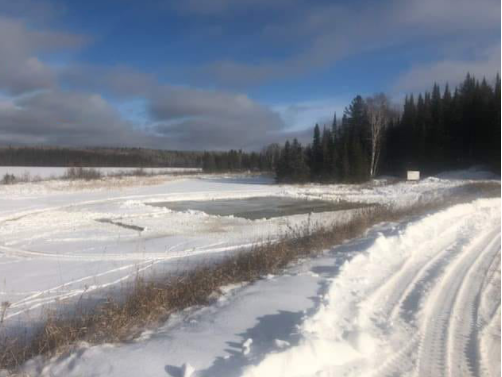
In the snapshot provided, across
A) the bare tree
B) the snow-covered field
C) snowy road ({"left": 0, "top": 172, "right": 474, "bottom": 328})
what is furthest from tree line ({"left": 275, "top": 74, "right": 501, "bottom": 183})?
the snow-covered field

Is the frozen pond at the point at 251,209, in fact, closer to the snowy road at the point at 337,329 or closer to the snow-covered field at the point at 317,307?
the snow-covered field at the point at 317,307

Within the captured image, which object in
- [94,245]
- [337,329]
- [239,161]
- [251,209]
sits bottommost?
[94,245]

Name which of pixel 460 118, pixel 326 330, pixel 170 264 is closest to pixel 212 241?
pixel 170 264

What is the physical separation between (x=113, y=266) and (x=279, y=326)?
229 inches

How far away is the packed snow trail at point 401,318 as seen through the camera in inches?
144

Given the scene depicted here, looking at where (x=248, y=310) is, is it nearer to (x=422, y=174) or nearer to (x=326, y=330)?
(x=326, y=330)

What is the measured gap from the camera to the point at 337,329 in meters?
4.33

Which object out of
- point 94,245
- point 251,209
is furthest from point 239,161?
point 94,245

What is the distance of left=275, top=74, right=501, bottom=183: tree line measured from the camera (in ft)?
151

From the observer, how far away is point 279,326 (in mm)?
4391

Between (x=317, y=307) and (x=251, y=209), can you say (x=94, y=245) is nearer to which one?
(x=317, y=307)

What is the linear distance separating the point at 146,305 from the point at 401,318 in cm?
317

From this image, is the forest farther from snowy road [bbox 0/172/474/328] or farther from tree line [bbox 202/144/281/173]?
tree line [bbox 202/144/281/173]

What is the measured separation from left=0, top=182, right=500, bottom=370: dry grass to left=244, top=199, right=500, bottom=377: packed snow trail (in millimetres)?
1410
